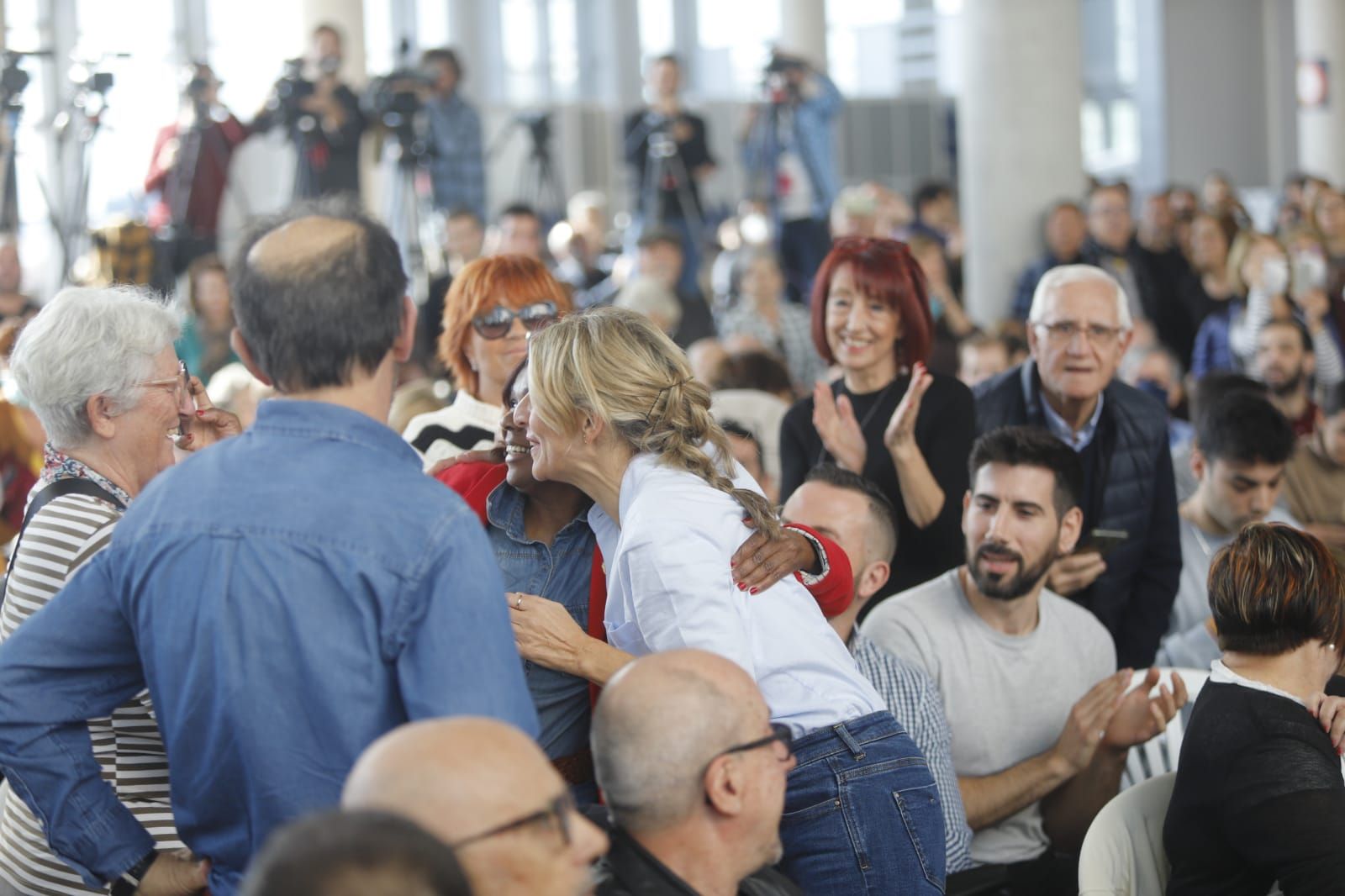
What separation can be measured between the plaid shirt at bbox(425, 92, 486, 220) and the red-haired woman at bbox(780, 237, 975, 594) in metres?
4.24

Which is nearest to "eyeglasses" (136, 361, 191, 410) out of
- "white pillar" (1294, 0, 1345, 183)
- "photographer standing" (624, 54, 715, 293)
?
"photographer standing" (624, 54, 715, 293)

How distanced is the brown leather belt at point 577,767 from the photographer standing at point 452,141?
5.43 metres

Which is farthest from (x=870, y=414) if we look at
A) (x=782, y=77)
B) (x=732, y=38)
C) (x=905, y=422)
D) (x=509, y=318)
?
(x=732, y=38)

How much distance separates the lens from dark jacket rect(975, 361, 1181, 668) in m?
3.48

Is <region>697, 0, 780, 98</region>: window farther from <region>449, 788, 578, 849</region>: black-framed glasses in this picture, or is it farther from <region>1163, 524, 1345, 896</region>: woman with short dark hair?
<region>449, 788, 578, 849</region>: black-framed glasses

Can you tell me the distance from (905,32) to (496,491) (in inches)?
704

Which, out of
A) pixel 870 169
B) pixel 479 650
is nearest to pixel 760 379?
pixel 479 650

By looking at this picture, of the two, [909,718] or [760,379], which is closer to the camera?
[909,718]

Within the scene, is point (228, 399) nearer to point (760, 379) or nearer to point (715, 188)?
point (760, 379)

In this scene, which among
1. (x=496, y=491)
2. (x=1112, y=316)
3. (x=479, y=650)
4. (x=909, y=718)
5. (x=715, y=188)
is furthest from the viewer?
(x=715, y=188)

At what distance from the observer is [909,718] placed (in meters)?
2.69

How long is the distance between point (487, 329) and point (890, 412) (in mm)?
912

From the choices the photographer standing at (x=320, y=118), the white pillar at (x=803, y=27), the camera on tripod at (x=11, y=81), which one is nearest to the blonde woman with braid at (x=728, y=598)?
the camera on tripod at (x=11, y=81)

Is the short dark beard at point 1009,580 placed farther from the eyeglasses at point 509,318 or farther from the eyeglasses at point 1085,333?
the eyeglasses at point 509,318
